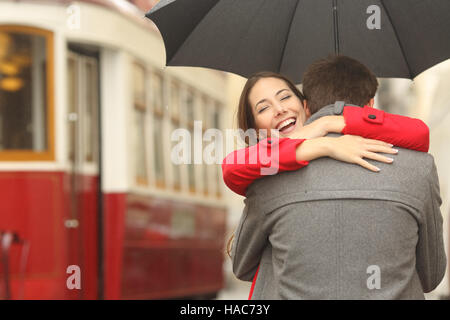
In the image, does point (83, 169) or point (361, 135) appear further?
point (83, 169)

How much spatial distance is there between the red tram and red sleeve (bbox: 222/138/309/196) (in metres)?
4.53

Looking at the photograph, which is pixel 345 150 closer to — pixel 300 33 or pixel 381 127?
pixel 381 127

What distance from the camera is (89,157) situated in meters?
7.95

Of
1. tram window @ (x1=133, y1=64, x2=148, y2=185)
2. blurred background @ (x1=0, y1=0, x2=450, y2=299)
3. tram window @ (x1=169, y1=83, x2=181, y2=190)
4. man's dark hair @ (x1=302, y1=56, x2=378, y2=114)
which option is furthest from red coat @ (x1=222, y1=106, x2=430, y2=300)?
tram window @ (x1=169, y1=83, x2=181, y2=190)

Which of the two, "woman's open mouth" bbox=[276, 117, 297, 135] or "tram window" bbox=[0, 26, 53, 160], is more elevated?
"tram window" bbox=[0, 26, 53, 160]

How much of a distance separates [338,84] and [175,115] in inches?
297

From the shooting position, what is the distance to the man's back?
184cm

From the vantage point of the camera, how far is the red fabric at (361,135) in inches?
76.8


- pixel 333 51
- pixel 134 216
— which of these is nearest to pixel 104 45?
pixel 134 216

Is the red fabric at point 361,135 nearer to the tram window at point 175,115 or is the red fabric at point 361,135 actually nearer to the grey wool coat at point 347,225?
the grey wool coat at point 347,225

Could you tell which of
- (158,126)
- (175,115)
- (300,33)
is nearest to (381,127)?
(300,33)

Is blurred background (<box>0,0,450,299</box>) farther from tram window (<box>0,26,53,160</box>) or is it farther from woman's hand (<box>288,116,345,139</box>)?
woman's hand (<box>288,116,345,139</box>)

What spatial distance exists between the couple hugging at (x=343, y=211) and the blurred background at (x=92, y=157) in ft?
15.3

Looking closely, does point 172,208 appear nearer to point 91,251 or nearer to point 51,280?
point 91,251
